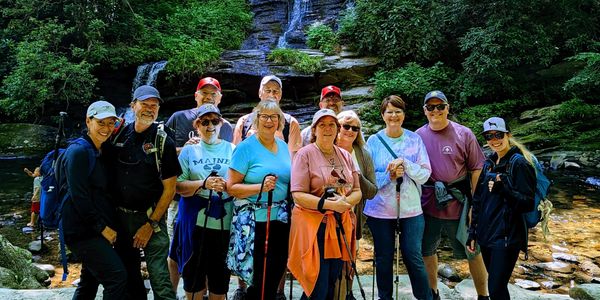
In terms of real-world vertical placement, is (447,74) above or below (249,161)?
above

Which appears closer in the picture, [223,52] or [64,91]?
[64,91]

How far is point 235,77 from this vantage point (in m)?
16.9

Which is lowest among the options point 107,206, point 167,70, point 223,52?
point 107,206

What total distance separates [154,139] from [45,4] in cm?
1956

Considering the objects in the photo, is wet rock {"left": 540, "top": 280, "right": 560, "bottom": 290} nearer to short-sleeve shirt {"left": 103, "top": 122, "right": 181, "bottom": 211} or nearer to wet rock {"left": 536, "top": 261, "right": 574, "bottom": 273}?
wet rock {"left": 536, "top": 261, "right": 574, "bottom": 273}

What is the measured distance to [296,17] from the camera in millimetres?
23594

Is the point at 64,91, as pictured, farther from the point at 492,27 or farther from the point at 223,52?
the point at 492,27

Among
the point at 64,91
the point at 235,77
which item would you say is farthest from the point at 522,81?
the point at 64,91

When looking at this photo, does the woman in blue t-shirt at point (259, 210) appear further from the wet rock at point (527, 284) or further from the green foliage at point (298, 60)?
the green foliage at point (298, 60)

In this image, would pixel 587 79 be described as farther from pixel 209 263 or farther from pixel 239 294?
pixel 209 263

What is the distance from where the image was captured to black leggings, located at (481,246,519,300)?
3344mm

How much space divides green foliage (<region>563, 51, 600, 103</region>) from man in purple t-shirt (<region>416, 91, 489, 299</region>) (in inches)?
508

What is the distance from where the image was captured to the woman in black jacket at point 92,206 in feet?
9.82

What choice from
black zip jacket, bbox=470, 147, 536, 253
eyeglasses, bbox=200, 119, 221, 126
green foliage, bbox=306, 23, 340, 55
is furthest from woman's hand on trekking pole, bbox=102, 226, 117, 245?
green foliage, bbox=306, 23, 340, 55
